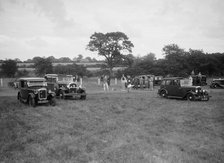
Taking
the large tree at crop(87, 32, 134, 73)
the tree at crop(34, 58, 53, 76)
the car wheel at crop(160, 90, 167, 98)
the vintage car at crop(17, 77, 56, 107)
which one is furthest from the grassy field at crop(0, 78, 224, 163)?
the tree at crop(34, 58, 53, 76)

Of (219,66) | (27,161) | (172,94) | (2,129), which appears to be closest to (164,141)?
(27,161)

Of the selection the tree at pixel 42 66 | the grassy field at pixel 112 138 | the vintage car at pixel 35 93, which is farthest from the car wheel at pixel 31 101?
the tree at pixel 42 66

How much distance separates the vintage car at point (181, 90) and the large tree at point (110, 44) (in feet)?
74.6

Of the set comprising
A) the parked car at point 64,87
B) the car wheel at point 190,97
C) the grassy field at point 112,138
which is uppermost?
the parked car at point 64,87

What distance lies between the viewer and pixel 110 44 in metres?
37.5

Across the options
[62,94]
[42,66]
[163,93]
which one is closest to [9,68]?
[42,66]

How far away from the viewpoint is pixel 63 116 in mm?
9125

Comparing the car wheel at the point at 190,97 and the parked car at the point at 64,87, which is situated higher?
the parked car at the point at 64,87

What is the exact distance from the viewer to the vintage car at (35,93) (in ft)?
38.2

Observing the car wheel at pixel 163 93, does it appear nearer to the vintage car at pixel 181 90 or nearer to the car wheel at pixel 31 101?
the vintage car at pixel 181 90

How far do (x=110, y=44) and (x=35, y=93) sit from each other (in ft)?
89.9

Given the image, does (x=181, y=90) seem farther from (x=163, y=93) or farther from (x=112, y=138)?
(x=112, y=138)

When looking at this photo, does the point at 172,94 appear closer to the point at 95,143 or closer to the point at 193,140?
the point at 193,140

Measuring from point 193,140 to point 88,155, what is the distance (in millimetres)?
3302
